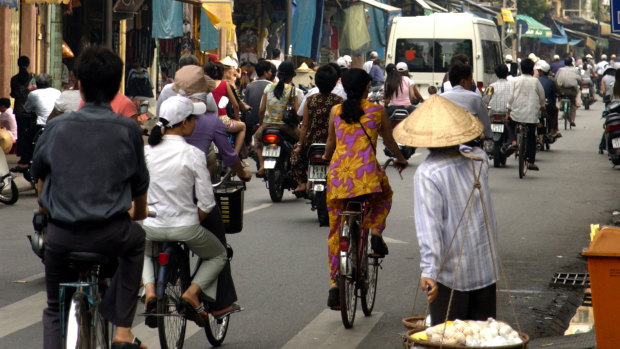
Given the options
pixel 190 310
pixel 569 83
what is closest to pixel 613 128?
pixel 190 310

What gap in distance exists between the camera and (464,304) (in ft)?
16.9

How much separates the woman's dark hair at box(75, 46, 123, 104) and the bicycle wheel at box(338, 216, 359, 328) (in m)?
2.67

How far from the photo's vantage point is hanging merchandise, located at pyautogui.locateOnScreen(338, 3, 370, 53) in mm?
37812

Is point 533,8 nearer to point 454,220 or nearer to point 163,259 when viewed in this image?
point 163,259

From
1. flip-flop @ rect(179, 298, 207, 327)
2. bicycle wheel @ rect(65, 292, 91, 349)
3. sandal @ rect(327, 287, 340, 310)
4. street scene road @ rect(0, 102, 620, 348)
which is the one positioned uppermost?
bicycle wheel @ rect(65, 292, 91, 349)

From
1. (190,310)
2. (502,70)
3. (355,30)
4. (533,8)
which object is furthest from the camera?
(533,8)

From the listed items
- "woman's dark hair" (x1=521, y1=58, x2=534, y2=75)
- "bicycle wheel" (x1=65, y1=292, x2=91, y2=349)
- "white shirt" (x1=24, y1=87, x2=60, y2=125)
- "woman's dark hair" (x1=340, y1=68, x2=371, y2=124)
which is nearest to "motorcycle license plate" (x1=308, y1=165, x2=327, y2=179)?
"woman's dark hair" (x1=340, y1=68, x2=371, y2=124)

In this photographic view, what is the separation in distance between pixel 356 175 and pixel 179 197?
5.68 feet

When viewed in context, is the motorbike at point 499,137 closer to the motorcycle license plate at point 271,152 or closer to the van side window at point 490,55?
the motorcycle license plate at point 271,152

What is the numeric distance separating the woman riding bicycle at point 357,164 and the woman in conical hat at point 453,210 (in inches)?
89.9

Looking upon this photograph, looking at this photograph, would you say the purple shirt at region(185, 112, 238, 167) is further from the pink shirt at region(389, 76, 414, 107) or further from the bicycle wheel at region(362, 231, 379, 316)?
the pink shirt at region(389, 76, 414, 107)

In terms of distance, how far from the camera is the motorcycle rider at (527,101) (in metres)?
17.4

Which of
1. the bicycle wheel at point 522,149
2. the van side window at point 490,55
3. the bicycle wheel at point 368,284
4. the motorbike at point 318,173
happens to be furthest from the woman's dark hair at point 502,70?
the bicycle wheel at point 368,284

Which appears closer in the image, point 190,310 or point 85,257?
point 85,257
